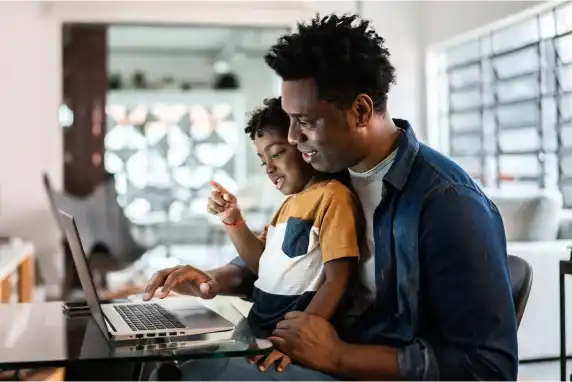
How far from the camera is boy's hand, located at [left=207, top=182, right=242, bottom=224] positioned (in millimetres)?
1550

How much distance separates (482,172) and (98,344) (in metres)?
4.13

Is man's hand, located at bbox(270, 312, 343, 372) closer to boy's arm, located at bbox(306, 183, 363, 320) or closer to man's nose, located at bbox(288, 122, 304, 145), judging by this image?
boy's arm, located at bbox(306, 183, 363, 320)

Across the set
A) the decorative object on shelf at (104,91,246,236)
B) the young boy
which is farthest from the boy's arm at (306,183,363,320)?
the decorative object on shelf at (104,91,246,236)

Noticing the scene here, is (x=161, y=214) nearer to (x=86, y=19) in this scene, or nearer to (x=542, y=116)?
(x=86, y=19)

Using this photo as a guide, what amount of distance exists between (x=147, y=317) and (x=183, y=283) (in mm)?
195

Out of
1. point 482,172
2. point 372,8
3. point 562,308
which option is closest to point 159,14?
point 372,8

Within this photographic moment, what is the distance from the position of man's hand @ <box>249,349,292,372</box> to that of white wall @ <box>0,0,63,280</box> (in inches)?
161

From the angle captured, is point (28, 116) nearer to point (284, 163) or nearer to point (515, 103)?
point (515, 103)

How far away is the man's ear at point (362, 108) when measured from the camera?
1.24m

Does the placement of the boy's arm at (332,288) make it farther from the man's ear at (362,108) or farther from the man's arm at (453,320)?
the man's ear at (362,108)

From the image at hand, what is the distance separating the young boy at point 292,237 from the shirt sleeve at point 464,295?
161mm

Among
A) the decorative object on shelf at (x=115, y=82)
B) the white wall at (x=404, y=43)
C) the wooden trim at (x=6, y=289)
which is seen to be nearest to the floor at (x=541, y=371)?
the wooden trim at (x=6, y=289)

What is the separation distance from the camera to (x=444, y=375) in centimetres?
114

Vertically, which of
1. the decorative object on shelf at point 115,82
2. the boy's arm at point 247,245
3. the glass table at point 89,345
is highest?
the decorative object on shelf at point 115,82
